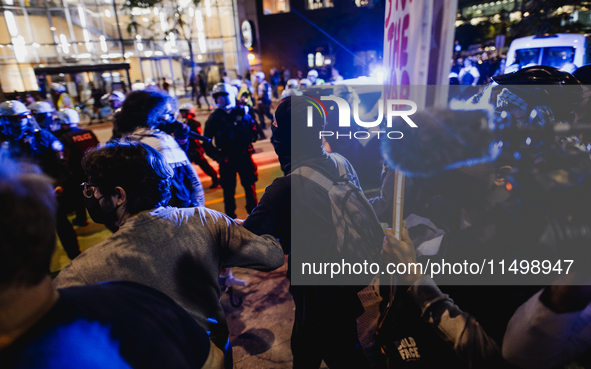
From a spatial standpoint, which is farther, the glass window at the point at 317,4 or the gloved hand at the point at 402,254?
the glass window at the point at 317,4

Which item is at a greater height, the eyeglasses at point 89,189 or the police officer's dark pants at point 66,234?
the eyeglasses at point 89,189

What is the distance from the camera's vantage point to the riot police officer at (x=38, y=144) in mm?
3660

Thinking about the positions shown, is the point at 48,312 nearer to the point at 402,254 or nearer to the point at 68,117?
the point at 402,254

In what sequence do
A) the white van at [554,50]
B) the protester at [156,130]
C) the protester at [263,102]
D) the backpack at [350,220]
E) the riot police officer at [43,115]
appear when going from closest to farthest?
the backpack at [350,220]
the protester at [156,130]
the riot police officer at [43,115]
the white van at [554,50]
the protester at [263,102]

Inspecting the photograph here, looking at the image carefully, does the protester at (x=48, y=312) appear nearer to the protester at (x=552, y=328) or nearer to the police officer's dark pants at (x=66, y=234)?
the protester at (x=552, y=328)

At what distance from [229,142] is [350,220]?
3.07 meters

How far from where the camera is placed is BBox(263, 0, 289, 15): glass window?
76.3 ft

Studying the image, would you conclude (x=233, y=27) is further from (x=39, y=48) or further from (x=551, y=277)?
(x=551, y=277)

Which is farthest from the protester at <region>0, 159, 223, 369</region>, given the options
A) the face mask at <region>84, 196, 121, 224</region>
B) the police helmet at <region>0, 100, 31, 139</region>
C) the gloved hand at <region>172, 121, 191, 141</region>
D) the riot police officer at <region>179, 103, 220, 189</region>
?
the riot police officer at <region>179, 103, 220, 189</region>

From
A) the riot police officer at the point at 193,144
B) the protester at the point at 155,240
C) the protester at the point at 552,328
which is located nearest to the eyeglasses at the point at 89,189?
the protester at the point at 155,240

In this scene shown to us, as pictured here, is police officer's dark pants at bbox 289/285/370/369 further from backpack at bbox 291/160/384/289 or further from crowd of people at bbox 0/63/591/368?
backpack at bbox 291/160/384/289

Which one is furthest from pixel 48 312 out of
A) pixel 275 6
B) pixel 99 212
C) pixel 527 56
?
pixel 275 6

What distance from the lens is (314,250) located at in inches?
67.4

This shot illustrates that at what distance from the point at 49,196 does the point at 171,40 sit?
23715mm
